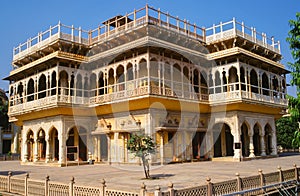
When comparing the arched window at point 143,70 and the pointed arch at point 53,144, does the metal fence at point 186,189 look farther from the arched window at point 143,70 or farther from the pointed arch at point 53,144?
the pointed arch at point 53,144

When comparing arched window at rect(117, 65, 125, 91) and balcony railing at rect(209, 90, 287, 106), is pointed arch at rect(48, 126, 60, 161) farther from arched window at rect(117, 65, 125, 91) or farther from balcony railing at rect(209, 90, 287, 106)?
balcony railing at rect(209, 90, 287, 106)

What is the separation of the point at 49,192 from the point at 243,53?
1695 cm

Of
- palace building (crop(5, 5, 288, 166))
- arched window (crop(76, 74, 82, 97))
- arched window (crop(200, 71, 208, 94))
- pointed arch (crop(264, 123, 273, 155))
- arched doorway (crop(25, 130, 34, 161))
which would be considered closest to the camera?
palace building (crop(5, 5, 288, 166))

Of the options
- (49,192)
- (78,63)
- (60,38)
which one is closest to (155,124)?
(78,63)

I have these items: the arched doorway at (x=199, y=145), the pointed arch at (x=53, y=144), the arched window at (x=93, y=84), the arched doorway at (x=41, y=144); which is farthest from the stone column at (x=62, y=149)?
the arched doorway at (x=199, y=145)

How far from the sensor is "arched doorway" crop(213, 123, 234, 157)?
24484 millimetres

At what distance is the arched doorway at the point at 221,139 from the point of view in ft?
80.3

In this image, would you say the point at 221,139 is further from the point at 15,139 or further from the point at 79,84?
the point at 15,139

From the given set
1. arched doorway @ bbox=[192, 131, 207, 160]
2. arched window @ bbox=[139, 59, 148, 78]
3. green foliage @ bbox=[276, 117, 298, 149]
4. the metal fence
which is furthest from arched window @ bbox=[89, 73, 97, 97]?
green foliage @ bbox=[276, 117, 298, 149]

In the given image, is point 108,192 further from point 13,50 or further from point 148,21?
point 13,50

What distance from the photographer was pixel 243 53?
73.4 ft

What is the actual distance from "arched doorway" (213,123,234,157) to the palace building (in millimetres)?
76

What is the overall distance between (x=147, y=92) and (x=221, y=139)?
8.82 metres

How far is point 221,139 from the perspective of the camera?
80.8ft
